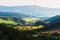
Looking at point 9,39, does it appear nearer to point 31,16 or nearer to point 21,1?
point 31,16

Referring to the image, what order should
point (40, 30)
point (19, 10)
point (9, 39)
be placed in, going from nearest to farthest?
point (9, 39)
point (40, 30)
point (19, 10)

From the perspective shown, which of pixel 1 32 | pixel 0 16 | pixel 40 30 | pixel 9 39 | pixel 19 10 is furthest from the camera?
pixel 19 10

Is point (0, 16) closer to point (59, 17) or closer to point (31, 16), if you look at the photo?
point (31, 16)

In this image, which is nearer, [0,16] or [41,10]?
[0,16]

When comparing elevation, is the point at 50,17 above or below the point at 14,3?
below

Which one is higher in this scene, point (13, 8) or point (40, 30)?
point (13, 8)

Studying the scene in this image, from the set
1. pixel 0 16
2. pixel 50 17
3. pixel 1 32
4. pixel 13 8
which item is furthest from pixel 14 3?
pixel 1 32

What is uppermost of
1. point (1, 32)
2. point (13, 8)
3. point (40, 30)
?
point (1, 32)

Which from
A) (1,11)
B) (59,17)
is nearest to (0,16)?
(1,11)

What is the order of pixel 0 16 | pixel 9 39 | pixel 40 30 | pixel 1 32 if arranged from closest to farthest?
pixel 9 39, pixel 1 32, pixel 40 30, pixel 0 16
